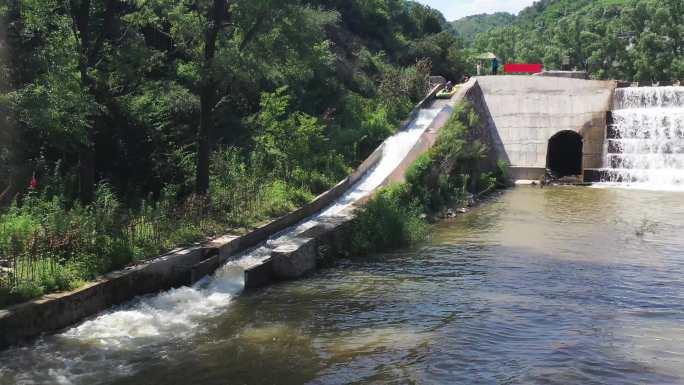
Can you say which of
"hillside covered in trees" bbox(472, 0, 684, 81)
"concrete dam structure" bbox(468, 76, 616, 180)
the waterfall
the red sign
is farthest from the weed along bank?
"hillside covered in trees" bbox(472, 0, 684, 81)

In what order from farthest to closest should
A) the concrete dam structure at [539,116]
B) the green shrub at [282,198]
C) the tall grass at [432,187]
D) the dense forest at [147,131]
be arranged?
the concrete dam structure at [539,116] < the green shrub at [282,198] < the tall grass at [432,187] < the dense forest at [147,131]

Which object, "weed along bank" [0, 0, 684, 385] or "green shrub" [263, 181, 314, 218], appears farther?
"green shrub" [263, 181, 314, 218]

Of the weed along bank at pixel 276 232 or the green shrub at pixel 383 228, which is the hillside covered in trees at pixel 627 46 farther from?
the green shrub at pixel 383 228

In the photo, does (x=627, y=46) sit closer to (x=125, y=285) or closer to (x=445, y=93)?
(x=445, y=93)

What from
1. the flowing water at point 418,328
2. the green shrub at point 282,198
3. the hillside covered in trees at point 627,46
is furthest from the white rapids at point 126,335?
the hillside covered in trees at point 627,46

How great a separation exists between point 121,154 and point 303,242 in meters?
6.05

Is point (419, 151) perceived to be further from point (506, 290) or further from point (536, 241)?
point (506, 290)

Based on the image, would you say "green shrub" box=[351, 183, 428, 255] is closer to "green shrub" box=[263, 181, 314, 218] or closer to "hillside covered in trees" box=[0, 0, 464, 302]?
"green shrub" box=[263, 181, 314, 218]

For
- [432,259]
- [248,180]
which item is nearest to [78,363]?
[432,259]

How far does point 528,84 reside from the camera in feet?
113

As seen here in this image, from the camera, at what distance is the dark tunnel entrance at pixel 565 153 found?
3516 cm

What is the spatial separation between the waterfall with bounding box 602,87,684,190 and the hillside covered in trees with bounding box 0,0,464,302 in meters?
12.0

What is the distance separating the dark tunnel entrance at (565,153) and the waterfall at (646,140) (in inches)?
125

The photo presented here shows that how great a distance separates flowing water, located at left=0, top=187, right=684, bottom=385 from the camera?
8.94 m
